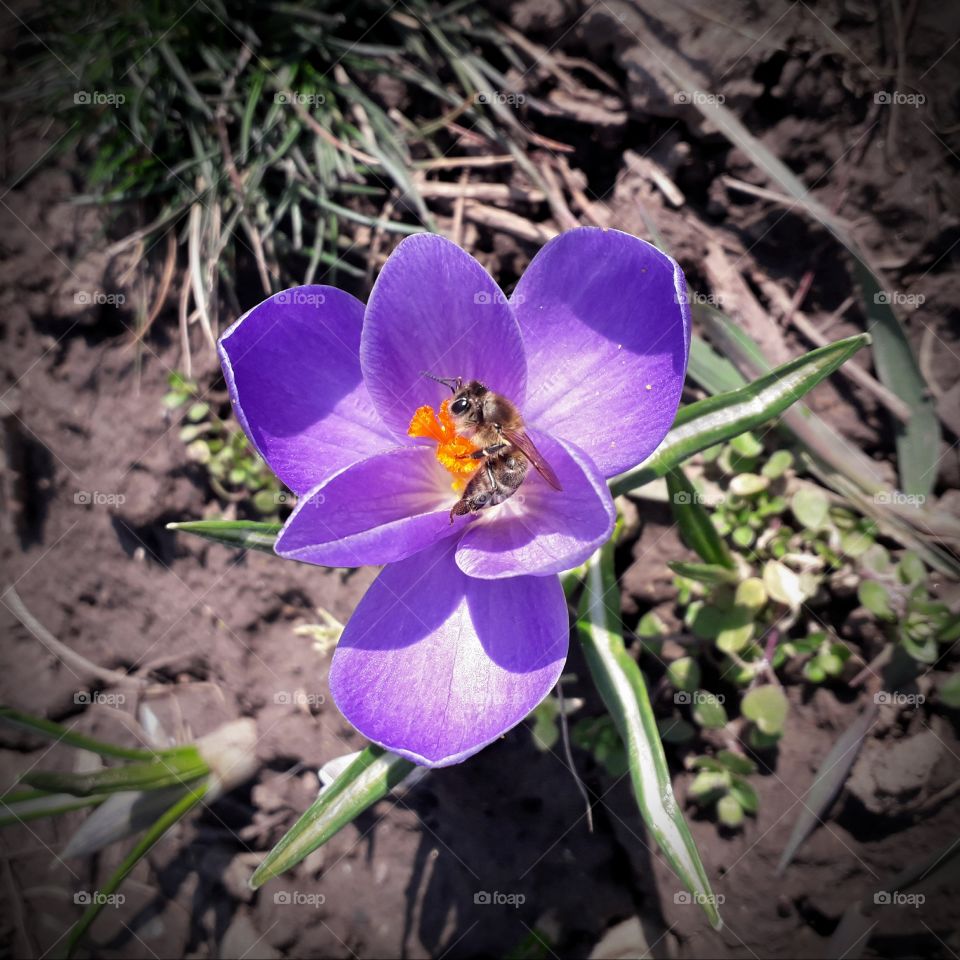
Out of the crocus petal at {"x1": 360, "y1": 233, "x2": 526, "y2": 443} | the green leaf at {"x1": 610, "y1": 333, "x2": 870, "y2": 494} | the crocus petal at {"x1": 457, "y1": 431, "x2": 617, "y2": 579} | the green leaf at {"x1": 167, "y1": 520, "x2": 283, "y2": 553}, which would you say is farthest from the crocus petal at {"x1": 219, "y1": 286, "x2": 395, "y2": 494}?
the green leaf at {"x1": 610, "y1": 333, "x2": 870, "y2": 494}

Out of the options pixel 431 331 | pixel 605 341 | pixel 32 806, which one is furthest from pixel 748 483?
pixel 32 806

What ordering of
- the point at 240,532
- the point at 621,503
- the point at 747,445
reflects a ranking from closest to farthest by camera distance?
the point at 240,532
the point at 747,445
the point at 621,503

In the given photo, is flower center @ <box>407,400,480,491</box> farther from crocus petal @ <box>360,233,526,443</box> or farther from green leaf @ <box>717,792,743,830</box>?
green leaf @ <box>717,792,743,830</box>

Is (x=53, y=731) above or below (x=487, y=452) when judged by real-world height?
below

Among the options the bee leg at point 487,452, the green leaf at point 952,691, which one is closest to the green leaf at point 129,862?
the bee leg at point 487,452

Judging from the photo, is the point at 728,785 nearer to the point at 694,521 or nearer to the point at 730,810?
the point at 730,810

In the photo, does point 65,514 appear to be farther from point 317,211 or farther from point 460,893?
point 460,893

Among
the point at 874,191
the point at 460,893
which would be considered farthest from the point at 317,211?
the point at 460,893

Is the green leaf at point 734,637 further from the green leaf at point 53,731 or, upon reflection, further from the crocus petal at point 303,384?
the green leaf at point 53,731
